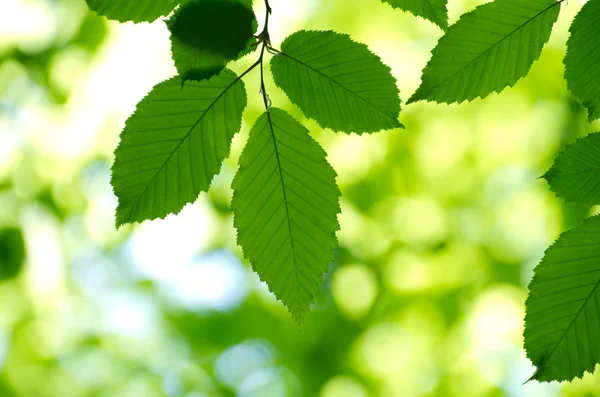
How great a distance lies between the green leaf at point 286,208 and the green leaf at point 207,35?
158 mm

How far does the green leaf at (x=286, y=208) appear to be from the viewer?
771mm

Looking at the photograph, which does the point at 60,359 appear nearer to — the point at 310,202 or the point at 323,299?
the point at 323,299

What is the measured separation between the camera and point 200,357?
5609 mm

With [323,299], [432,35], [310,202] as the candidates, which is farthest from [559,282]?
[432,35]

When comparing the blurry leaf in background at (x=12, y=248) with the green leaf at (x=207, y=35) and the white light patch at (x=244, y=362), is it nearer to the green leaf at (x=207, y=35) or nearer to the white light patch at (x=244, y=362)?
the white light patch at (x=244, y=362)

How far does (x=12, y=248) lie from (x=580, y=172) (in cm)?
590

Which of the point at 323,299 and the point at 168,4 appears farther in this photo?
the point at 323,299

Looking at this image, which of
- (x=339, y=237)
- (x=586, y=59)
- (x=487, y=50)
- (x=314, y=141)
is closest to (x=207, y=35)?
(x=314, y=141)

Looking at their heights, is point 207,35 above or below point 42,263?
below

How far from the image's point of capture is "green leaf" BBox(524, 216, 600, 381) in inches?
28.9

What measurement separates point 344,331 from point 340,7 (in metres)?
3.39

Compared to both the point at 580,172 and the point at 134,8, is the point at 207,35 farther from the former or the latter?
the point at 580,172

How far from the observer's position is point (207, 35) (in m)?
0.66

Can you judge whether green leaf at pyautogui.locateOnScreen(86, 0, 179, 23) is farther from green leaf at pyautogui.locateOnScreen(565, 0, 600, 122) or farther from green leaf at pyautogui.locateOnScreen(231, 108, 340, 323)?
green leaf at pyautogui.locateOnScreen(565, 0, 600, 122)
